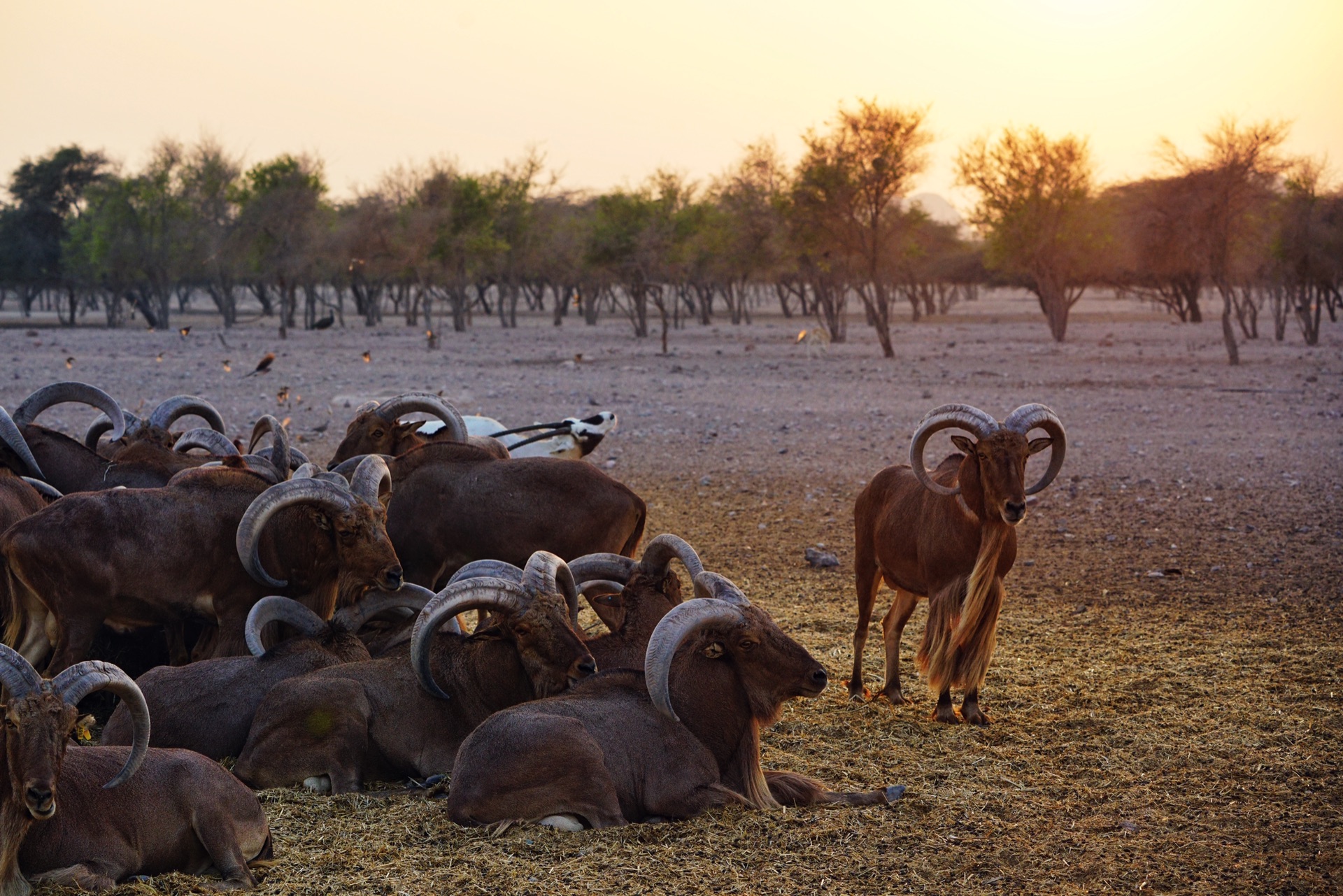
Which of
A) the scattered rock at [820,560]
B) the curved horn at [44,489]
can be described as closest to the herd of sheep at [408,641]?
the curved horn at [44,489]

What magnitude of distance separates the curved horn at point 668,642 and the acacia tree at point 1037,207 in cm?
4201

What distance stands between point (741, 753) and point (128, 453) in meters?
5.64

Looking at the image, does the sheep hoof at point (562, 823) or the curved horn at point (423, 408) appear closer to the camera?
the sheep hoof at point (562, 823)

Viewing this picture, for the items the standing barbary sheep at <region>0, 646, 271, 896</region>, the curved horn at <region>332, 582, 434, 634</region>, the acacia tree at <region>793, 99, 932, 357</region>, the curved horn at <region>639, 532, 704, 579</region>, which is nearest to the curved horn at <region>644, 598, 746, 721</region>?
the curved horn at <region>639, 532, 704, 579</region>

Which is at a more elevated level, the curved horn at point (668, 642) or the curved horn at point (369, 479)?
the curved horn at point (369, 479)

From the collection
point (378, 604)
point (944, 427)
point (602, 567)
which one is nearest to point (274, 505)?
point (378, 604)

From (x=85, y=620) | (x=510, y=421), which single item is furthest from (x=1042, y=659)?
(x=510, y=421)

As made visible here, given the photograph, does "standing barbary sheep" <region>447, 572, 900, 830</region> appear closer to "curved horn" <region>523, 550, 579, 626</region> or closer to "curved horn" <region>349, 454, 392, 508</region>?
"curved horn" <region>523, 550, 579, 626</region>

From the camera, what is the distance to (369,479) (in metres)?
7.12

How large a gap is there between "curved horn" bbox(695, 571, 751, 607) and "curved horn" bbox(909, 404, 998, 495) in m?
1.65

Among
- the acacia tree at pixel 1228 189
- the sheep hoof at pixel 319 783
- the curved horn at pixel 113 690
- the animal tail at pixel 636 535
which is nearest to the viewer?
the curved horn at pixel 113 690

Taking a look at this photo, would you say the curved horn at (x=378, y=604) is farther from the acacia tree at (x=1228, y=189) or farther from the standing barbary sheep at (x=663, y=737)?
the acacia tree at (x=1228, y=189)

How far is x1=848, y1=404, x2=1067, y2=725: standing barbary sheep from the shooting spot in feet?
22.5

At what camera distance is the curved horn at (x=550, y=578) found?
598 centimetres
